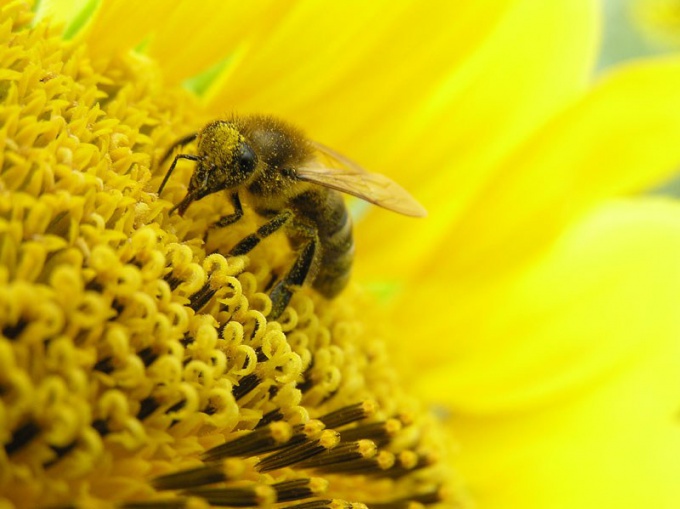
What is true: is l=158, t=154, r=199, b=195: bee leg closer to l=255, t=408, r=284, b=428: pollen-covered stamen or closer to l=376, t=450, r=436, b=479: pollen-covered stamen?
l=255, t=408, r=284, b=428: pollen-covered stamen

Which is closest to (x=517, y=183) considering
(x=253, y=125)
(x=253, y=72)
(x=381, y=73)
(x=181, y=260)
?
(x=381, y=73)

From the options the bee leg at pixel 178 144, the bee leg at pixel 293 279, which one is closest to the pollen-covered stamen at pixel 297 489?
the bee leg at pixel 293 279

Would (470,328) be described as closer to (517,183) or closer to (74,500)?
(517,183)

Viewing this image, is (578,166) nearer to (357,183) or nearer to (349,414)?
(357,183)

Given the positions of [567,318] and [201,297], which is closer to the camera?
[201,297]

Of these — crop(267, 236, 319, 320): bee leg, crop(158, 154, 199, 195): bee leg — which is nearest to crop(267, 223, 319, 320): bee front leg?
crop(267, 236, 319, 320): bee leg

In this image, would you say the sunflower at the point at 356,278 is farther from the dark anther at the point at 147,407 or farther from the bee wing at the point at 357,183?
the bee wing at the point at 357,183

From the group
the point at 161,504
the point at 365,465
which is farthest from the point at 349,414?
the point at 161,504
